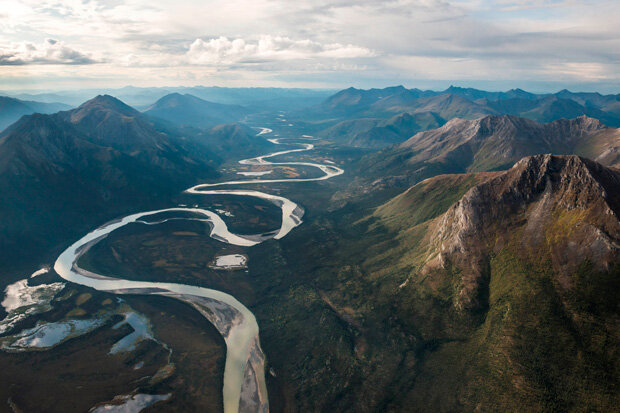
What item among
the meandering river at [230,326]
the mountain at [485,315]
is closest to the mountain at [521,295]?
the mountain at [485,315]

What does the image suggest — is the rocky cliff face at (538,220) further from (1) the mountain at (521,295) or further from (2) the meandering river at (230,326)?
(2) the meandering river at (230,326)

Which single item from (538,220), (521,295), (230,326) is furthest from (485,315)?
Answer: (230,326)

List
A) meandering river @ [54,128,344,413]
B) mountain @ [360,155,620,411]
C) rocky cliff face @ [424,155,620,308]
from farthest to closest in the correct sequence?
meandering river @ [54,128,344,413]
rocky cliff face @ [424,155,620,308]
mountain @ [360,155,620,411]

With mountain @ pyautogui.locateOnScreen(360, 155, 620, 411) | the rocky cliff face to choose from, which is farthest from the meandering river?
the rocky cliff face

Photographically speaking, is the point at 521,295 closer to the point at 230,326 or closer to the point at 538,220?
the point at 538,220

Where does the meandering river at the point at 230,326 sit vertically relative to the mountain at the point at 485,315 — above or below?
below

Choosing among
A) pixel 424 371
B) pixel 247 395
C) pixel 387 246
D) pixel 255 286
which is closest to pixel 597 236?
pixel 424 371

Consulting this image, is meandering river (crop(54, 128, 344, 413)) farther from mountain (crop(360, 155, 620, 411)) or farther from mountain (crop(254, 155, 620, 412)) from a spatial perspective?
mountain (crop(360, 155, 620, 411))

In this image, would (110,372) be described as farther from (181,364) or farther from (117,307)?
(117,307)
